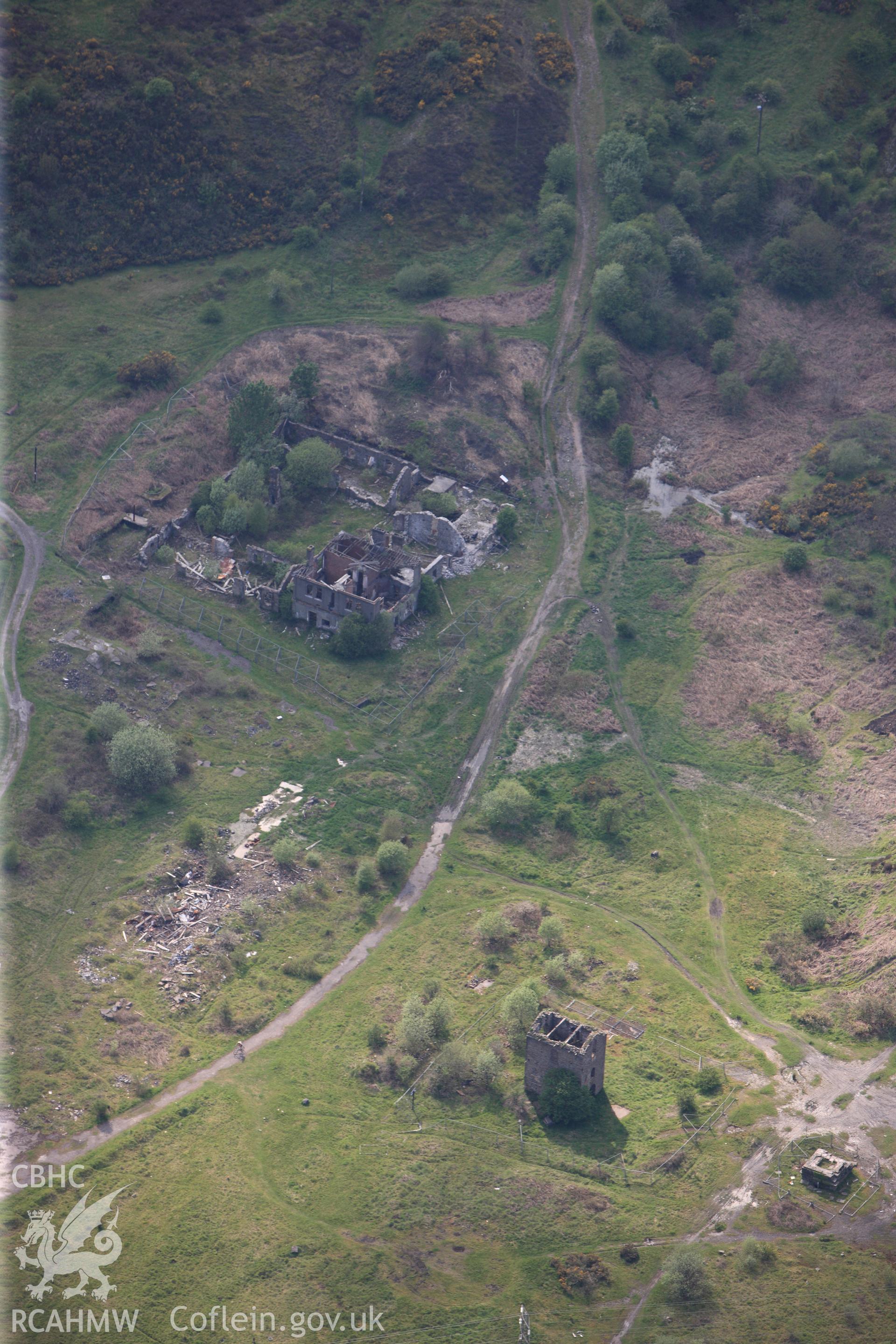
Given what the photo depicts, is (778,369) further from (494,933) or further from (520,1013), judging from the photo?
(520,1013)

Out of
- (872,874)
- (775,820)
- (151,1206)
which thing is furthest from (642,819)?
(151,1206)

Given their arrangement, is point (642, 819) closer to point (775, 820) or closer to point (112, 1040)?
point (775, 820)

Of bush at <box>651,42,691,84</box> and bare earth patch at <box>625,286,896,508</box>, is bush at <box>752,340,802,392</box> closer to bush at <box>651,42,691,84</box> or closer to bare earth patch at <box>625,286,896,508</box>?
bare earth patch at <box>625,286,896,508</box>

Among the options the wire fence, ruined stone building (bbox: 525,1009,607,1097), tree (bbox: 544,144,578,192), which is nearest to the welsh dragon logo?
ruined stone building (bbox: 525,1009,607,1097)

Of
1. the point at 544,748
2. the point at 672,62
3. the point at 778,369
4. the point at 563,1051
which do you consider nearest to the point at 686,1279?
the point at 563,1051

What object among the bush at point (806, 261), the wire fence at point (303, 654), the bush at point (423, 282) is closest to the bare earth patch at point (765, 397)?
the bush at point (806, 261)
